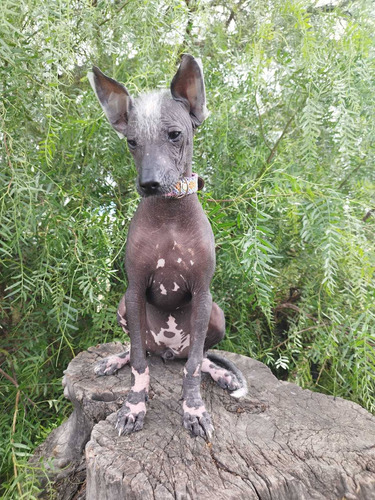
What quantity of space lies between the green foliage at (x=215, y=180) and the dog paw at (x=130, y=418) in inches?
13.9

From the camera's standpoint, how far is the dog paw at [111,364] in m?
1.33

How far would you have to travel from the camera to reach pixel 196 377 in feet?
3.60

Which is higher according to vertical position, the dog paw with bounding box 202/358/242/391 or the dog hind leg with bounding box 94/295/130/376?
the dog paw with bounding box 202/358/242/391

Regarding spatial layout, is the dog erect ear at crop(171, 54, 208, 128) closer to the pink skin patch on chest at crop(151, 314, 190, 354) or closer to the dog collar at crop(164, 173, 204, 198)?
the dog collar at crop(164, 173, 204, 198)

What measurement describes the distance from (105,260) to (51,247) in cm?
21

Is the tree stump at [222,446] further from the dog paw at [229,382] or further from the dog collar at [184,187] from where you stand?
the dog collar at [184,187]

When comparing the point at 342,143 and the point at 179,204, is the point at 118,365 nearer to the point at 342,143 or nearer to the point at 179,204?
the point at 179,204

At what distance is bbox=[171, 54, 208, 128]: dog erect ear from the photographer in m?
0.99

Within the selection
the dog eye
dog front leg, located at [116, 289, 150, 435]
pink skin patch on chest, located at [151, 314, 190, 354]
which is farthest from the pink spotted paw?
the dog eye

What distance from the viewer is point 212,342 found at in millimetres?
1297

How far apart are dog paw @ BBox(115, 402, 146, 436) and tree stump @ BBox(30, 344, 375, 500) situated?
18 millimetres

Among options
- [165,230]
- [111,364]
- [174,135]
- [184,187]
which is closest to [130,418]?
[111,364]

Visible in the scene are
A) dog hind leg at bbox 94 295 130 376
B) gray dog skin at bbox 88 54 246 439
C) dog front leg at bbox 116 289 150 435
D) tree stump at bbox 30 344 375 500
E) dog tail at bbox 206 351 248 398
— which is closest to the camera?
tree stump at bbox 30 344 375 500

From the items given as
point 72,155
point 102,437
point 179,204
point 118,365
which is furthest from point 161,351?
point 72,155
